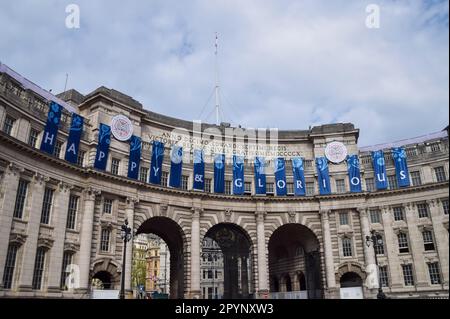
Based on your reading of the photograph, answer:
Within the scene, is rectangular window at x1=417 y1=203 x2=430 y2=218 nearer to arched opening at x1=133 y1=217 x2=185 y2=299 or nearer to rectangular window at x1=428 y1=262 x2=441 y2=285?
rectangular window at x1=428 y1=262 x2=441 y2=285

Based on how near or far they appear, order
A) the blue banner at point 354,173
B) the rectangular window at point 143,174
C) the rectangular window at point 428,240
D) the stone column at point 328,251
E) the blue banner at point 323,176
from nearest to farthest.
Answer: the rectangular window at point 143,174 → the rectangular window at point 428,240 → the stone column at point 328,251 → the blue banner at point 354,173 → the blue banner at point 323,176

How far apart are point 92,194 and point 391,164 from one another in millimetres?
33645

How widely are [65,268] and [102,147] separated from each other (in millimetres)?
11590

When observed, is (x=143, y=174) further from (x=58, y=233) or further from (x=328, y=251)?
(x=328, y=251)

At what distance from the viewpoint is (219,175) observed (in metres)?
46.5

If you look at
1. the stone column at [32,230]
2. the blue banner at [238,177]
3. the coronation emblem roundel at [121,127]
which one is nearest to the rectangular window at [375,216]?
the blue banner at [238,177]

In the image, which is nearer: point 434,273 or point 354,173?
point 434,273

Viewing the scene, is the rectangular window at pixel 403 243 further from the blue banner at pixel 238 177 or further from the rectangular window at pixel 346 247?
the blue banner at pixel 238 177

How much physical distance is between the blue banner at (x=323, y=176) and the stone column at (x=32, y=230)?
3017 cm

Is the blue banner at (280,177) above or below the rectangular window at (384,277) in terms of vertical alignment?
above

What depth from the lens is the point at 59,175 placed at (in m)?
34.8

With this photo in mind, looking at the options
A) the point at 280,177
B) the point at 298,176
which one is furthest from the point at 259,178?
the point at 298,176

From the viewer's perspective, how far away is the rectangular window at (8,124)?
30.6 m

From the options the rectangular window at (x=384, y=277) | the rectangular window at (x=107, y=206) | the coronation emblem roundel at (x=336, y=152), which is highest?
the coronation emblem roundel at (x=336, y=152)
